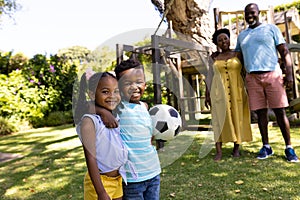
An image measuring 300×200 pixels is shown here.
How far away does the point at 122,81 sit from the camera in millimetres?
1653

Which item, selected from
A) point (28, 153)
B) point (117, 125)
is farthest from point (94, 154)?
point (28, 153)

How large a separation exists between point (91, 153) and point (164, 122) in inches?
26.0

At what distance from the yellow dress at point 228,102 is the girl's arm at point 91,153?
8.29 ft

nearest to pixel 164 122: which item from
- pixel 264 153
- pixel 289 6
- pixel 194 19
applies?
pixel 264 153

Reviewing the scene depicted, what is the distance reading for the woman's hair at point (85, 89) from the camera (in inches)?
61.9

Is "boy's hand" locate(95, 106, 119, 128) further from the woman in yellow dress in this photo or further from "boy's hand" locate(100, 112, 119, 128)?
the woman in yellow dress

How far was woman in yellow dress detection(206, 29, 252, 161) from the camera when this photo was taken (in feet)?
12.0

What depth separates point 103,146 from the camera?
1.52m

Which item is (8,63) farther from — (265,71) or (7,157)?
(265,71)

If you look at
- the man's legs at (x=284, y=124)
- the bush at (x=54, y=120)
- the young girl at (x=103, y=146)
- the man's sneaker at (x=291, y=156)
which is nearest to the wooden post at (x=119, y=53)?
the man's legs at (x=284, y=124)

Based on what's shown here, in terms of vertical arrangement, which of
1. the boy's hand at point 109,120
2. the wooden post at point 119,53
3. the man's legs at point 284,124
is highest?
the wooden post at point 119,53

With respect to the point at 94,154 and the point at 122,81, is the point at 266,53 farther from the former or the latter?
the point at 94,154

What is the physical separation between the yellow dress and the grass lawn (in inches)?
11.9

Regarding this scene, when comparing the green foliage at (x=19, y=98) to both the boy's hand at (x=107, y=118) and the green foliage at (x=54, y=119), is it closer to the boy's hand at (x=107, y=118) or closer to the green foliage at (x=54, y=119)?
the green foliage at (x=54, y=119)
